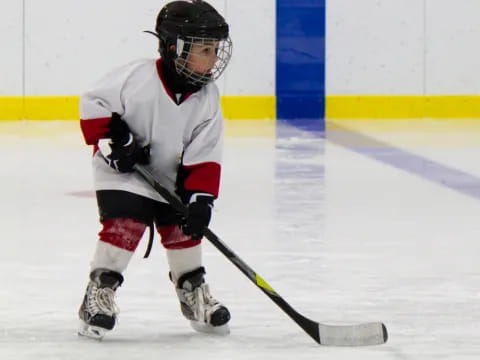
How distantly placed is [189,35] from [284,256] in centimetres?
142

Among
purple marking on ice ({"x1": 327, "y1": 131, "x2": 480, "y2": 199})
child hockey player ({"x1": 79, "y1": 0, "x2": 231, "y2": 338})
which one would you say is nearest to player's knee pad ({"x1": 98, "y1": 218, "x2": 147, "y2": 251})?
child hockey player ({"x1": 79, "y1": 0, "x2": 231, "y2": 338})

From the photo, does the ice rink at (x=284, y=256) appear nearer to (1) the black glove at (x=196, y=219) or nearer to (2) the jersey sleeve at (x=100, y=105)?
(1) the black glove at (x=196, y=219)

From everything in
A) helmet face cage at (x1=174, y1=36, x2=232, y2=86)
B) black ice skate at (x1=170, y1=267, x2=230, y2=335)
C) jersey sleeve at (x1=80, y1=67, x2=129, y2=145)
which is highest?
helmet face cage at (x1=174, y1=36, x2=232, y2=86)

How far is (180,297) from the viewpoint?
3.27 metres

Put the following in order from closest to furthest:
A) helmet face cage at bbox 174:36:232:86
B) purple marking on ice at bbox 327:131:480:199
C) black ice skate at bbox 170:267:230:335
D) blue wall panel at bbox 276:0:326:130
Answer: helmet face cage at bbox 174:36:232:86
black ice skate at bbox 170:267:230:335
purple marking on ice at bbox 327:131:480:199
blue wall panel at bbox 276:0:326:130

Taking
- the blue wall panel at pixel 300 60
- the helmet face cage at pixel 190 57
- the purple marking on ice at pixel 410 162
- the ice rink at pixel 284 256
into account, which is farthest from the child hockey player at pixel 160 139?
the blue wall panel at pixel 300 60

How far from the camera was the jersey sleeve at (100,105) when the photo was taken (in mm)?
3053

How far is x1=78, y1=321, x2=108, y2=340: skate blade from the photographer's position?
3.08 m

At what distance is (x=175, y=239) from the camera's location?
3.21 metres

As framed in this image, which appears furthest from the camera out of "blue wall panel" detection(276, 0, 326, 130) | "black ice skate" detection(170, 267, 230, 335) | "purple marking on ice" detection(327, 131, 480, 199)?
"blue wall panel" detection(276, 0, 326, 130)

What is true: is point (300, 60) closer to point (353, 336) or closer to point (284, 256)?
point (284, 256)

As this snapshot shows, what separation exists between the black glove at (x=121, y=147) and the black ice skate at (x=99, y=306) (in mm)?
260

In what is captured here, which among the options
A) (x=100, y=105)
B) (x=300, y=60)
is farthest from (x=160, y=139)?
(x=300, y=60)

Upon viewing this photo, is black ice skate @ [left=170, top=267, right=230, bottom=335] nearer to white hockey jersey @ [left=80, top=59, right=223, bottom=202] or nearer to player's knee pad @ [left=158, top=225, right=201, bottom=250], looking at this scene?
player's knee pad @ [left=158, top=225, right=201, bottom=250]
